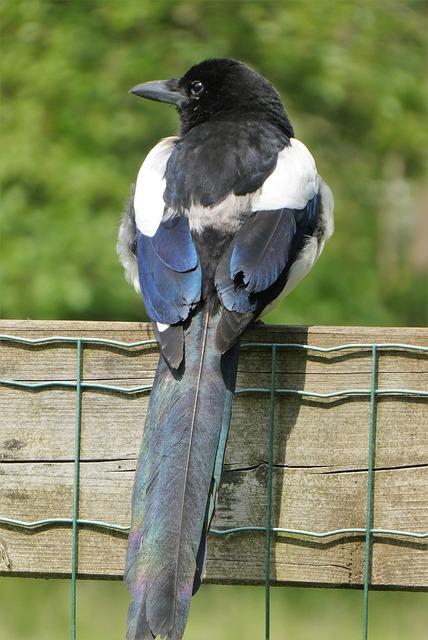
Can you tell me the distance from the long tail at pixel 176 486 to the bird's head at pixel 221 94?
4.43ft

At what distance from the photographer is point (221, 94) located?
11.1 feet

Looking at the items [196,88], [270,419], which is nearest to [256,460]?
[270,419]

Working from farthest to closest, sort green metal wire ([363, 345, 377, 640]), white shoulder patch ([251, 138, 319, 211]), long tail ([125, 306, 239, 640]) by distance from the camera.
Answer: white shoulder patch ([251, 138, 319, 211]), green metal wire ([363, 345, 377, 640]), long tail ([125, 306, 239, 640])

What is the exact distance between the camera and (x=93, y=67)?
17.4 ft

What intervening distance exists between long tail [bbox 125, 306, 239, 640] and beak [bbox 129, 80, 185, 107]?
161cm

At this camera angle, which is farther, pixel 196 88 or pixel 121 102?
pixel 121 102

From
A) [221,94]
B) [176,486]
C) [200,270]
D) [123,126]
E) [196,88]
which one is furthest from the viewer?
[123,126]

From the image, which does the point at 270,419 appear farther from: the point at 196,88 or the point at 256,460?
the point at 196,88

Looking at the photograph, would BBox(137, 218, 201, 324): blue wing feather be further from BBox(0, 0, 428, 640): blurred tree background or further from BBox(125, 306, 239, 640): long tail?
BBox(0, 0, 428, 640): blurred tree background

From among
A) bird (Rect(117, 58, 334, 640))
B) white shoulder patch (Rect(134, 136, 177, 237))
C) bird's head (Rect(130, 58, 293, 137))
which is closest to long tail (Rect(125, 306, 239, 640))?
bird (Rect(117, 58, 334, 640))

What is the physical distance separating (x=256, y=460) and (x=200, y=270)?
50 centimetres

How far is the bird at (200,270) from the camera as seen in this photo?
Answer: 5.90 feet

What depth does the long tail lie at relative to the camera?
1.74 m

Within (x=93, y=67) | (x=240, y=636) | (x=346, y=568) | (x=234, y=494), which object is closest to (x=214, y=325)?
(x=234, y=494)
